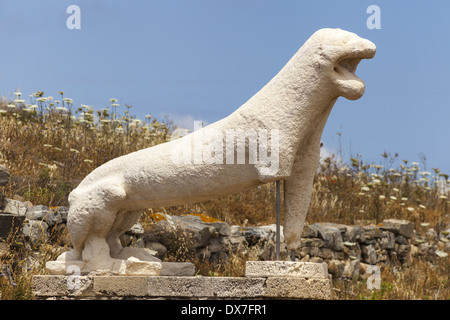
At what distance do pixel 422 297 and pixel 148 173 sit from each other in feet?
15.3

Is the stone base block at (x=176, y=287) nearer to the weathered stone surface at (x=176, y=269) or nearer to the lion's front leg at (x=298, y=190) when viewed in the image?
the weathered stone surface at (x=176, y=269)

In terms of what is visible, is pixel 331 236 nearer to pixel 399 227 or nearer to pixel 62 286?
pixel 399 227

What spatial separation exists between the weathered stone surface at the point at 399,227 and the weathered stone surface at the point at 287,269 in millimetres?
6015

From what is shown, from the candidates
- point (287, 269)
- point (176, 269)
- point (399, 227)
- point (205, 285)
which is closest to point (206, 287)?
point (205, 285)

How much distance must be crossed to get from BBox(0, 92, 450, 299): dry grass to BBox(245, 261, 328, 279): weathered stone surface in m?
2.11

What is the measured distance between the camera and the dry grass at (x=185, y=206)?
7.33m

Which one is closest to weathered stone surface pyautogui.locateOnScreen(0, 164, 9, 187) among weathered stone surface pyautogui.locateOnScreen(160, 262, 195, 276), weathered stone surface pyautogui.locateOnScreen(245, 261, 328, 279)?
weathered stone surface pyautogui.locateOnScreen(160, 262, 195, 276)

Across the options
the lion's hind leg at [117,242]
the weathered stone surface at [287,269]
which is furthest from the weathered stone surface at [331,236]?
the weathered stone surface at [287,269]

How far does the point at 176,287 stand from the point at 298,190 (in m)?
1.27

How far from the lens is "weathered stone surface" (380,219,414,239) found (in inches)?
409

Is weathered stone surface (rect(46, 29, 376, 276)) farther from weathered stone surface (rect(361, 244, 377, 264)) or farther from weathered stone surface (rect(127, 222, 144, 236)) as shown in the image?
weathered stone surface (rect(361, 244, 377, 264))

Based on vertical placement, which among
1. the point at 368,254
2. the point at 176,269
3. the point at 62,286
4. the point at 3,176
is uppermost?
the point at 3,176

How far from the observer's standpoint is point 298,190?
197 inches

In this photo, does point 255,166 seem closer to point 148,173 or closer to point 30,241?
point 148,173
